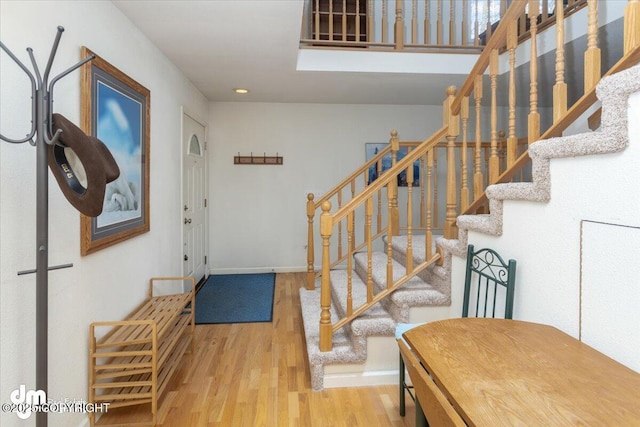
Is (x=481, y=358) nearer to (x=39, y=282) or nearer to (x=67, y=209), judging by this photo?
(x=39, y=282)

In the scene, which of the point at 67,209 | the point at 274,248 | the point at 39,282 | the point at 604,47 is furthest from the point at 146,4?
the point at 604,47

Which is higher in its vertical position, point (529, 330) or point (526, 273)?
point (526, 273)

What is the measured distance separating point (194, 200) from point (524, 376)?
3697mm

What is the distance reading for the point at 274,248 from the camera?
4.71m

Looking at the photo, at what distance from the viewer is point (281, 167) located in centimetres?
465

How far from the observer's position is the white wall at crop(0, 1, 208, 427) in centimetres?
→ 125

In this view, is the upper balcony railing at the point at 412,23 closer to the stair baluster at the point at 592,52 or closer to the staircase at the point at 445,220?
the staircase at the point at 445,220

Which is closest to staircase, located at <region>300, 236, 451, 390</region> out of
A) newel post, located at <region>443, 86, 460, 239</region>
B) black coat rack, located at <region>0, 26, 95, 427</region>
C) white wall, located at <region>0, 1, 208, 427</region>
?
newel post, located at <region>443, 86, 460, 239</region>

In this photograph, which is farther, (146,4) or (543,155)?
(146,4)

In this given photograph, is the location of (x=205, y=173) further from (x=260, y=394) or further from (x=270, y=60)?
(x=260, y=394)

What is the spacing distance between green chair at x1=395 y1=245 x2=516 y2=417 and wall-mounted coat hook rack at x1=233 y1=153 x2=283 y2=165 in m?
3.21

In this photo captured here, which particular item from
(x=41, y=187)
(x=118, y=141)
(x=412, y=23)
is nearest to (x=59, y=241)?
(x=41, y=187)

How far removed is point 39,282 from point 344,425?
60.7 inches

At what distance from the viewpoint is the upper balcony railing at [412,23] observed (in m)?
3.28
